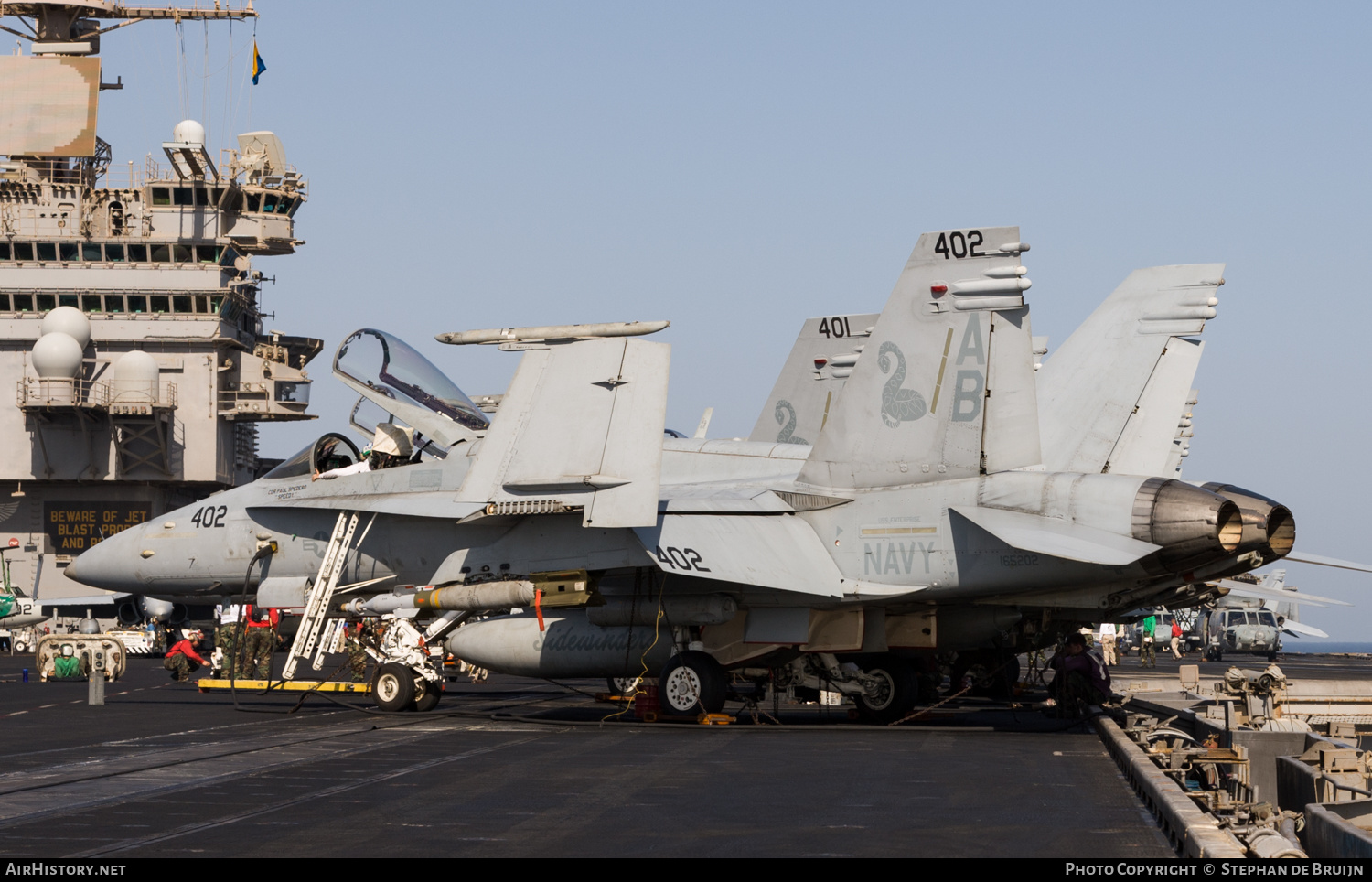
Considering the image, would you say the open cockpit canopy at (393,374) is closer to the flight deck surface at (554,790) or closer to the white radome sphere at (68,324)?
the flight deck surface at (554,790)

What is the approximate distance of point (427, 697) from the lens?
1944 centimetres

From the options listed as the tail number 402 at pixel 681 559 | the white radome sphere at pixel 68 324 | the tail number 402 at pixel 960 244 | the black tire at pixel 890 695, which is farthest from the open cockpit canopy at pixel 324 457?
the white radome sphere at pixel 68 324

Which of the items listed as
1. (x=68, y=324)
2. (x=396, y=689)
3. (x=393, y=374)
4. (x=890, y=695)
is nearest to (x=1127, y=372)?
(x=890, y=695)

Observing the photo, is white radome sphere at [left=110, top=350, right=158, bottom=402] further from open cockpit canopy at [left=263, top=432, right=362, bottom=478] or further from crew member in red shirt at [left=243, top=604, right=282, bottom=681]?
open cockpit canopy at [left=263, top=432, right=362, bottom=478]

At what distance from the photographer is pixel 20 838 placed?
8016 millimetres

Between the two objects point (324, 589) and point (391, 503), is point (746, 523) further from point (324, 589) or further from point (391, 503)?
point (324, 589)

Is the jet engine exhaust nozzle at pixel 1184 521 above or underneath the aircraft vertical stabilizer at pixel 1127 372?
underneath

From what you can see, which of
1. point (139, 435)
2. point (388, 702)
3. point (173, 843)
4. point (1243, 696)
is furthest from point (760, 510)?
point (139, 435)

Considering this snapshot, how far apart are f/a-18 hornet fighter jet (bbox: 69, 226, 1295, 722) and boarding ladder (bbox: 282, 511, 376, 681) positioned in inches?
1.5

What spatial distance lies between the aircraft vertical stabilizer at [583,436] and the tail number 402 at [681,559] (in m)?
0.86

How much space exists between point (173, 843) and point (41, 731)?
9517mm

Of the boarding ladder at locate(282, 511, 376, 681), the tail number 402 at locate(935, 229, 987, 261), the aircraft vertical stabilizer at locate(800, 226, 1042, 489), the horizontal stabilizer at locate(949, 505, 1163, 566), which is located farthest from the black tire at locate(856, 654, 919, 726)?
the boarding ladder at locate(282, 511, 376, 681)

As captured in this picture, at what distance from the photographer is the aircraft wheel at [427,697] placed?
19.3 metres

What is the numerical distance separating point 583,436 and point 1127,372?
7.27 meters
